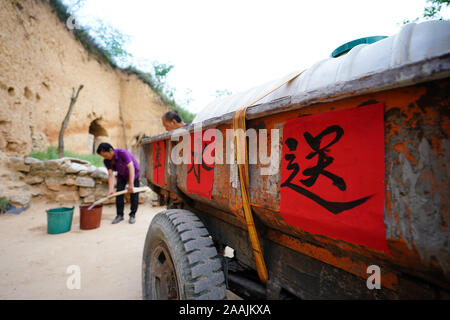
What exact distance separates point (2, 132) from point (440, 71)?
28.5 ft

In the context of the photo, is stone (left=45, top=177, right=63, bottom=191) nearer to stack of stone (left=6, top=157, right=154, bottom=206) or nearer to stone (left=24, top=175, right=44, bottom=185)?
stack of stone (left=6, top=157, right=154, bottom=206)

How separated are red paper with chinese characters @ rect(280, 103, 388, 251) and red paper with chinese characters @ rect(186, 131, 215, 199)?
1.50ft

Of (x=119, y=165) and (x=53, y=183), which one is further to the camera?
(x=53, y=183)

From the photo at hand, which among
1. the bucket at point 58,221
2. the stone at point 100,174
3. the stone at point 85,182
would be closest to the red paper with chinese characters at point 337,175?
the bucket at point 58,221

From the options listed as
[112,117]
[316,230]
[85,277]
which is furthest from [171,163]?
[112,117]

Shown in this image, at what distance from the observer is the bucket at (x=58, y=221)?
3.28 metres

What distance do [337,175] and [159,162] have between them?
1.56m

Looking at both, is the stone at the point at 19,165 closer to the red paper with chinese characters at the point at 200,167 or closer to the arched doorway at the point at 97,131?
the red paper with chinese characters at the point at 200,167

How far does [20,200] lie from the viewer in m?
4.62

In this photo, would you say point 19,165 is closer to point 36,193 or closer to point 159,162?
point 36,193

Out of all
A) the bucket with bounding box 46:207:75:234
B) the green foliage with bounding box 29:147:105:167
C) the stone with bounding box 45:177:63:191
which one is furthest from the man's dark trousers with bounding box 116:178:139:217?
the green foliage with bounding box 29:147:105:167

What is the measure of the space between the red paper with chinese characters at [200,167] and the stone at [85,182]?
5.33m

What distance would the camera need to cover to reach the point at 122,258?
2.66 m

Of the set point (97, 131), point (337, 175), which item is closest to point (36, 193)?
point (337, 175)
